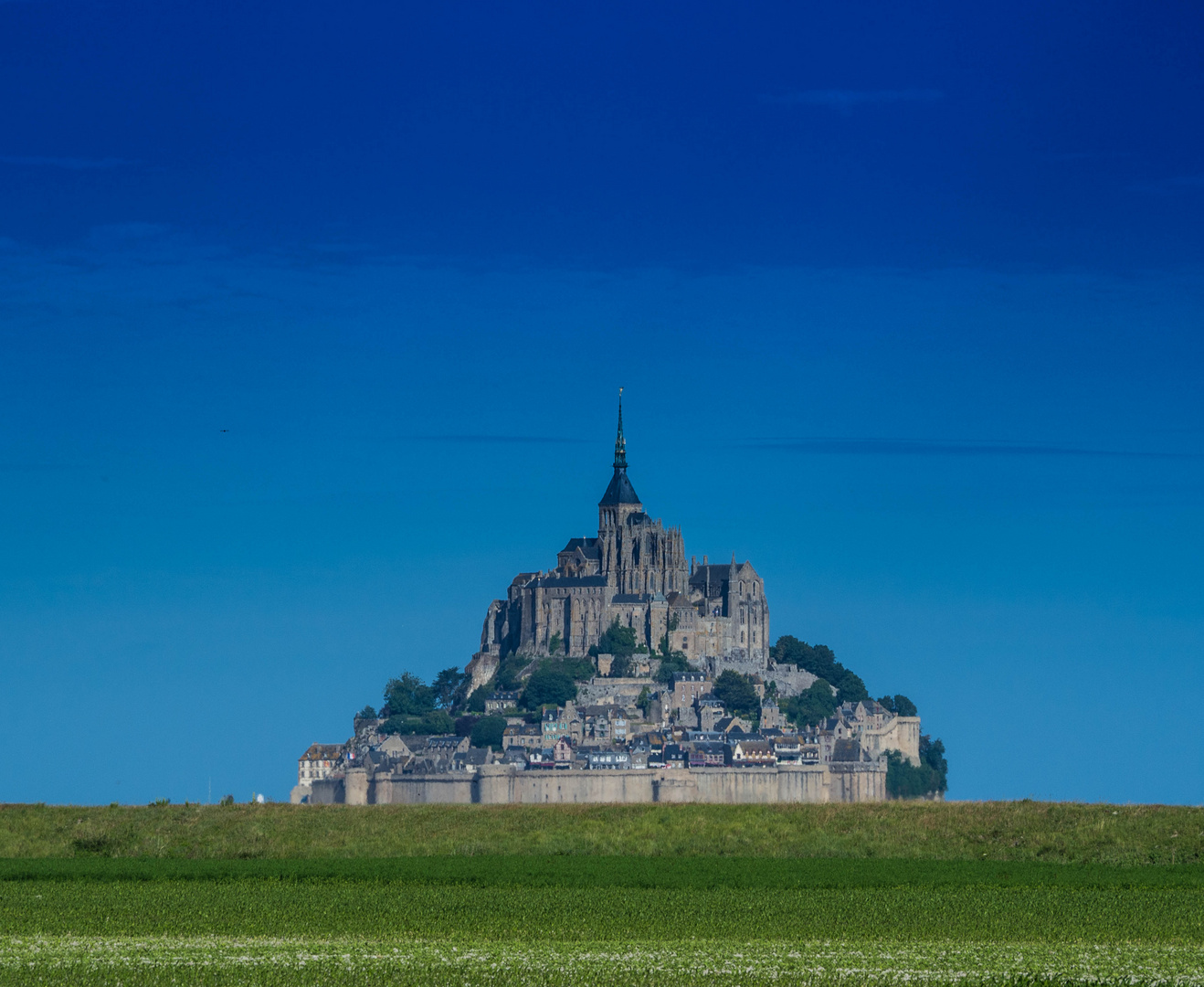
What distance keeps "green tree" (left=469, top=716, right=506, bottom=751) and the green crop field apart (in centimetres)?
10284

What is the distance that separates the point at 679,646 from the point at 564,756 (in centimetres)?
2210

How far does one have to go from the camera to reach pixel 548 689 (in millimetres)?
148250

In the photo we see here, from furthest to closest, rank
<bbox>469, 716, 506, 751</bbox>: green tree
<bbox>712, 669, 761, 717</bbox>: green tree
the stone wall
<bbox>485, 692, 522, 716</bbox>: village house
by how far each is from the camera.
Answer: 1. <bbox>485, 692, 522, 716</bbox>: village house
2. <bbox>712, 669, 761, 717</bbox>: green tree
3. the stone wall
4. <bbox>469, 716, 506, 751</bbox>: green tree

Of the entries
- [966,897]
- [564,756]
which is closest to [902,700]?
[564,756]

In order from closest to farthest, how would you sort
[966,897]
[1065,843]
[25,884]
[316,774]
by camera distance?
[966,897], [25,884], [1065,843], [316,774]

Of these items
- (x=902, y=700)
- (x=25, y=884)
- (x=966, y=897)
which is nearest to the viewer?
(x=966, y=897)

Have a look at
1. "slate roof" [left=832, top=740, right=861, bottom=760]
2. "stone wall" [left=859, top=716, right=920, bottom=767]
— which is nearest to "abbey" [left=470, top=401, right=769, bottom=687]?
"stone wall" [left=859, top=716, right=920, bottom=767]

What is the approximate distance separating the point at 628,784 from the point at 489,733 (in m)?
15.2

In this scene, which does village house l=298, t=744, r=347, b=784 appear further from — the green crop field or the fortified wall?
the green crop field

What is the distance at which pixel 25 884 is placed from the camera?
30.1 metres

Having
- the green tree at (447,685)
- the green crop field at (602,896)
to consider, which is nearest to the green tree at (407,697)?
the green tree at (447,685)

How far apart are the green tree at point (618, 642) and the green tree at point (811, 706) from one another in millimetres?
14145

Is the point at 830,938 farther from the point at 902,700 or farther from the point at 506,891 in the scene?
the point at 902,700

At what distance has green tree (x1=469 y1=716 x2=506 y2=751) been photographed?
Result: 144875 mm
